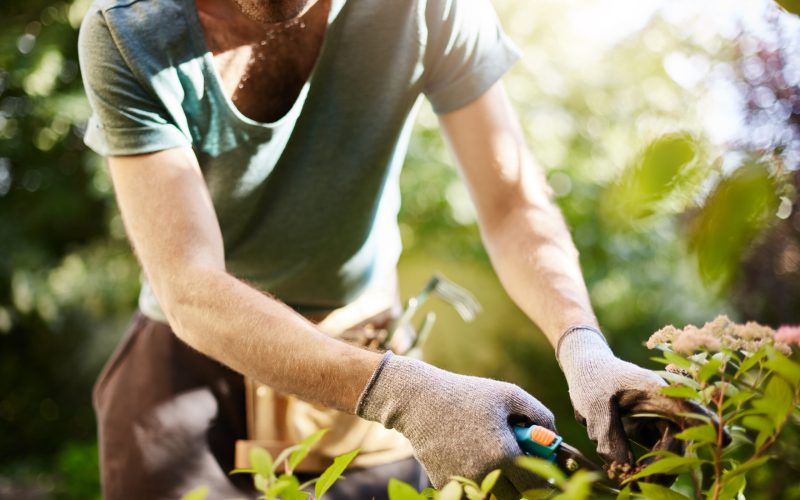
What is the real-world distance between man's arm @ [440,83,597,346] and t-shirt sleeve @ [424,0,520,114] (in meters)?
0.03

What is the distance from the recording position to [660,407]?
1035mm

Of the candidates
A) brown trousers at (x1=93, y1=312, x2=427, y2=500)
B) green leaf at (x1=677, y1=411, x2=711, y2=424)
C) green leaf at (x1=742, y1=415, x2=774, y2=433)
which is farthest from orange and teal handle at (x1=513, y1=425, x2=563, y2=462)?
brown trousers at (x1=93, y1=312, x2=427, y2=500)

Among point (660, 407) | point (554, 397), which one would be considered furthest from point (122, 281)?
point (660, 407)

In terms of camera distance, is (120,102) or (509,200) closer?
(120,102)

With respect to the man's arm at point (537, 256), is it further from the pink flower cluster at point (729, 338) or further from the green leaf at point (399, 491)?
the green leaf at point (399, 491)

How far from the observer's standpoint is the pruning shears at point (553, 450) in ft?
3.50

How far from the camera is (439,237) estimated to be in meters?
4.42

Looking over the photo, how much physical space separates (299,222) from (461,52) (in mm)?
489

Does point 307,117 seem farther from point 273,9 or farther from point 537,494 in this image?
point 537,494

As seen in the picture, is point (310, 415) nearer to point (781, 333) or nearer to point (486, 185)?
point (486, 185)

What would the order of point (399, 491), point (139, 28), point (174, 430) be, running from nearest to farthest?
point (399, 491) < point (139, 28) < point (174, 430)

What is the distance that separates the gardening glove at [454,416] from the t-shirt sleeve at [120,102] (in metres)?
0.60

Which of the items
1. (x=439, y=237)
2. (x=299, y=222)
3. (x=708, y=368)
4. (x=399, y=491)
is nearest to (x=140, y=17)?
(x=299, y=222)

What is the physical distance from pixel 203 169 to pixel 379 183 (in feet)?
1.23
